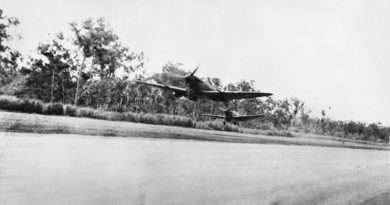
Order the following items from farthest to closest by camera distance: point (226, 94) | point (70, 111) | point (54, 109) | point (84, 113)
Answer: point (226, 94) < point (84, 113) < point (70, 111) < point (54, 109)

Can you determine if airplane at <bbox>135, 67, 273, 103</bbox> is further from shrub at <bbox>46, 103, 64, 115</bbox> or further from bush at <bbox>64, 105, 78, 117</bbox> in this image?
shrub at <bbox>46, 103, 64, 115</bbox>

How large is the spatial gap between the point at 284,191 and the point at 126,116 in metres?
16.0

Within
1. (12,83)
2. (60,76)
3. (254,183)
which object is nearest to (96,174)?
(254,183)

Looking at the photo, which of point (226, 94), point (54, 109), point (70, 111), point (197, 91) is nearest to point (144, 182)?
point (54, 109)

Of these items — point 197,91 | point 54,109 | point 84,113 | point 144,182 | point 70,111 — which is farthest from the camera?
point 197,91

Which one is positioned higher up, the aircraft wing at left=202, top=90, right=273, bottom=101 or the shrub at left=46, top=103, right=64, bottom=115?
the aircraft wing at left=202, top=90, right=273, bottom=101

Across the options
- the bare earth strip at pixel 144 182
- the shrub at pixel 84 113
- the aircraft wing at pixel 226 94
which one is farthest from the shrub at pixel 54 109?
the bare earth strip at pixel 144 182

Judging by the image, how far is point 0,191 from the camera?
7.30 ft

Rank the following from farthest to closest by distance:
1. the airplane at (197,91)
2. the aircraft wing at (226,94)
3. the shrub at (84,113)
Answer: the airplane at (197,91) → the aircraft wing at (226,94) → the shrub at (84,113)

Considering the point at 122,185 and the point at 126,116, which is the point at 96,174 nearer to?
the point at 122,185

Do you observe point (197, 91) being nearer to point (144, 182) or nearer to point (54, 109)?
point (54, 109)

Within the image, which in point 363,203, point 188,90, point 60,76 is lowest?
point 363,203

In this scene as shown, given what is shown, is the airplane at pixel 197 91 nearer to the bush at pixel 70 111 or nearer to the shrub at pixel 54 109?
the bush at pixel 70 111

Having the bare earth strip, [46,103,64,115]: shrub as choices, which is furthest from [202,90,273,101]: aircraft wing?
the bare earth strip
